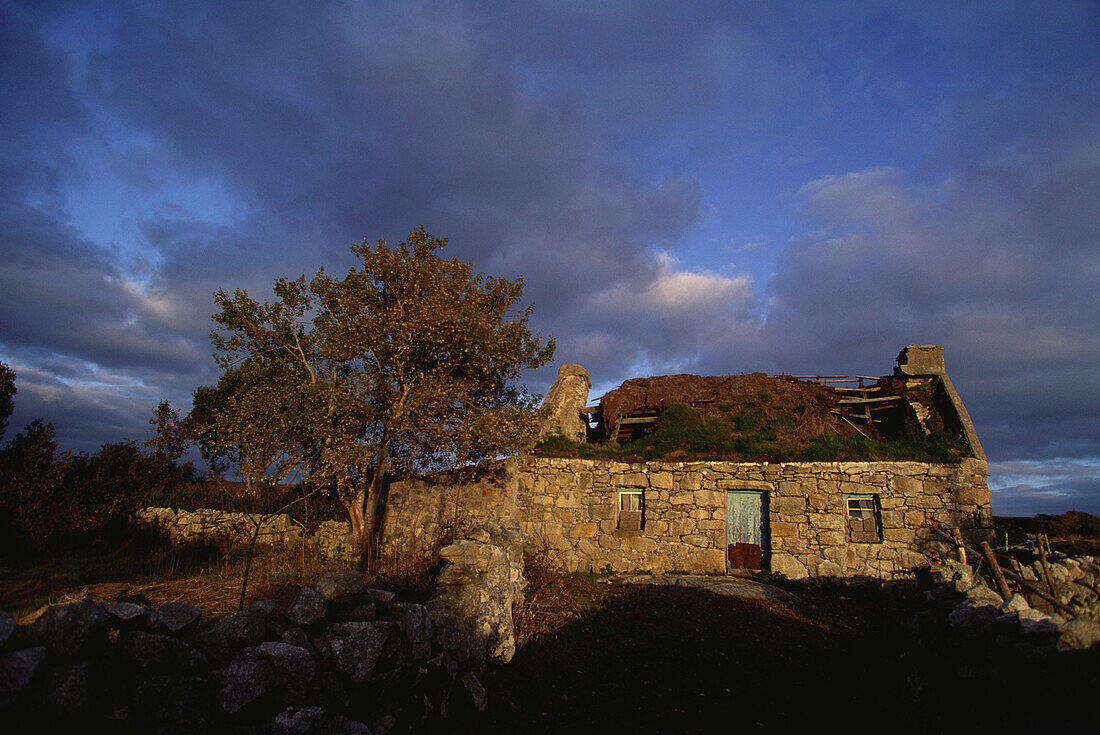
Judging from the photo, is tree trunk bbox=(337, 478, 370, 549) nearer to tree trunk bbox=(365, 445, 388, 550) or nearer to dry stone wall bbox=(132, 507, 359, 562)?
tree trunk bbox=(365, 445, 388, 550)

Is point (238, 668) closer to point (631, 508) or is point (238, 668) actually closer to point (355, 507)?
point (355, 507)

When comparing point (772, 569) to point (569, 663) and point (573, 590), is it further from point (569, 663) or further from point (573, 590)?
Answer: point (569, 663)

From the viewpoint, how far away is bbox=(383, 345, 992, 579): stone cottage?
538 inches

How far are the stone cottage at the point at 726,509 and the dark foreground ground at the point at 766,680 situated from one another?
4715 mm

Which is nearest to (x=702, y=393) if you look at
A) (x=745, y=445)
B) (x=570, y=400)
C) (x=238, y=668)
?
(x=745, y=445)

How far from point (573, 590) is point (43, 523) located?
1321 centimetres

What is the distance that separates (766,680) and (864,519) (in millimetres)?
9261

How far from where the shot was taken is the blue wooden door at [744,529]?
14414 mm

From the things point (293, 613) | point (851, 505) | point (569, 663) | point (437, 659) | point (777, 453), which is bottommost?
point (569, 663)

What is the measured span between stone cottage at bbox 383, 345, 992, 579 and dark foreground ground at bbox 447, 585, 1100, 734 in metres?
4.71

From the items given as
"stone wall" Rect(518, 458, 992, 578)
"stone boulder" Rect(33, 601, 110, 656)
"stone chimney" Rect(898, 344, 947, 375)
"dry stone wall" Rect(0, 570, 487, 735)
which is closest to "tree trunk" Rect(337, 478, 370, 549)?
"stone wall" Rect(518, 458, 992, 578)

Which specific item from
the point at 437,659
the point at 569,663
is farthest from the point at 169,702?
the point at 569,663

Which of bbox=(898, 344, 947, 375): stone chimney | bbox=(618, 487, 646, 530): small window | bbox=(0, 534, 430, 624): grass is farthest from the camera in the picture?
bbox=(898, 344, 947, 375): stone chimney

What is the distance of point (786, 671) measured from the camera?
7.02 m
